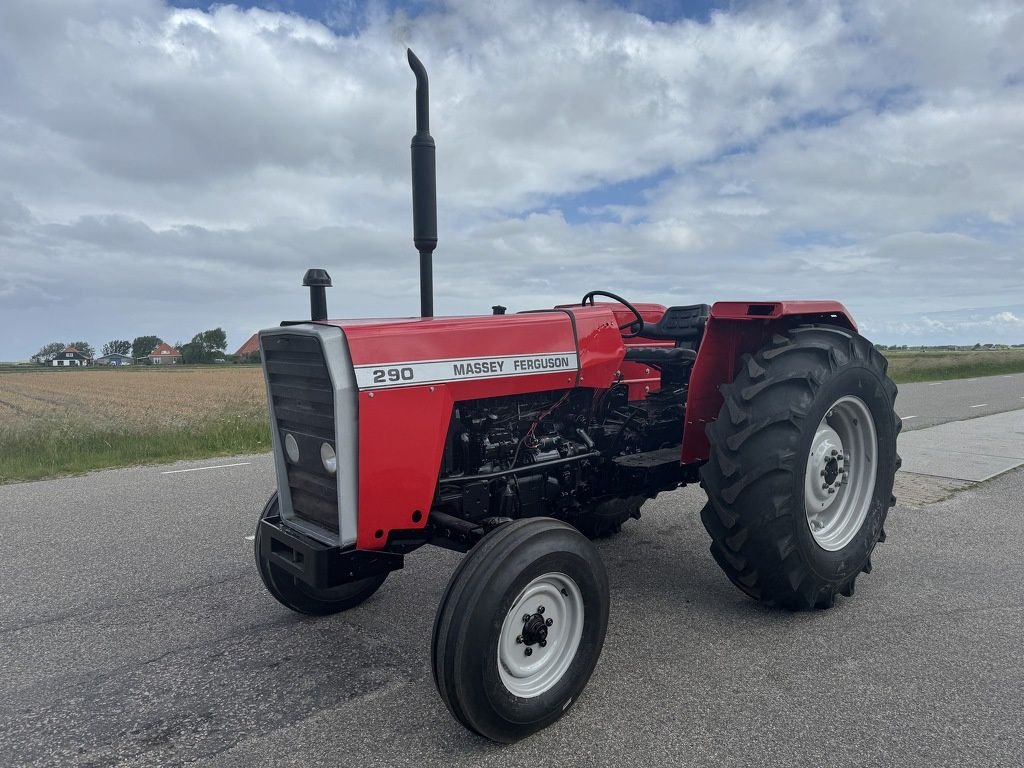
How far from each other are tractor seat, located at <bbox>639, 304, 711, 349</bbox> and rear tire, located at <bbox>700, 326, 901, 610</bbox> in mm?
596

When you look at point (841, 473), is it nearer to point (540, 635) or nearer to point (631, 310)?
point (631, 310)

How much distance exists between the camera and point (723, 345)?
11.9 feet

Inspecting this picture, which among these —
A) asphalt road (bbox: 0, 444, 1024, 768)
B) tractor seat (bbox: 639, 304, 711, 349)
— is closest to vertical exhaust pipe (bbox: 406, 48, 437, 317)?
tractor seat (bbox: 639, 304, 711, 349)

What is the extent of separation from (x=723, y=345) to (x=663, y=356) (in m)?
0.35

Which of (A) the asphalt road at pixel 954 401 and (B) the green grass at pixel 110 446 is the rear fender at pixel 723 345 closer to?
(B) the green grass at pixel 110 446

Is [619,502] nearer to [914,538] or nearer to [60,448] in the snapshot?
[914,538]

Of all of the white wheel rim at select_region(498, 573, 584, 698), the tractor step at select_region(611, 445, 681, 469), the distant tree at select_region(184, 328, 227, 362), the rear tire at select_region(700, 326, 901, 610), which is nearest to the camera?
the white wheel rim at select_region(498, 573, 584, 698)

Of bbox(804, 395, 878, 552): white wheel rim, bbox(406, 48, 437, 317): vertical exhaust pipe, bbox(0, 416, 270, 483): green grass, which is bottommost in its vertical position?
bbox(0, 416, 270, 483): green grass

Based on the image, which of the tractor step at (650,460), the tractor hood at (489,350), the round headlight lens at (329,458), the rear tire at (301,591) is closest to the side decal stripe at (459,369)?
the tractor hood at (489,350)

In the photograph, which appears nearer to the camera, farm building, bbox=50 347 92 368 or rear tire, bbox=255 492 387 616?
rear tire, bbox=255 492 387 616

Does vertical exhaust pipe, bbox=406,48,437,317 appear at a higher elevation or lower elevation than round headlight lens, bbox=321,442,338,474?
higher

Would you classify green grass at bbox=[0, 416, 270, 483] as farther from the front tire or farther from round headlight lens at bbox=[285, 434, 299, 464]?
the front tire

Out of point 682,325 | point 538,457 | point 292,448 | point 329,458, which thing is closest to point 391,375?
point 329,458

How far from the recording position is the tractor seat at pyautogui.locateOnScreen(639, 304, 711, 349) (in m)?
4.06
